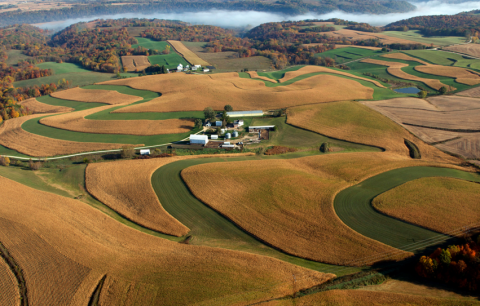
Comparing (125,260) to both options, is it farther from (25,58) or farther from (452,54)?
(25,58)

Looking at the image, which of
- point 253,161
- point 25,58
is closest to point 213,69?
point 253,161

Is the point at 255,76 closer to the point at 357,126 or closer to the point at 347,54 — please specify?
the point at 357,126

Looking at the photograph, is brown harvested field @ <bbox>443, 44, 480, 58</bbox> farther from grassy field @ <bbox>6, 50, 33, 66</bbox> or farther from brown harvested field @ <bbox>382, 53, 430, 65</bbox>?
grassy field @ <bbox>6, 50, 33, 66</bbox>

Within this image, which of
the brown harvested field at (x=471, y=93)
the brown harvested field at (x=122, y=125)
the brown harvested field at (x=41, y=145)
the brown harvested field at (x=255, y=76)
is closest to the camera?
the brown harvested field at (x=41, y=145)

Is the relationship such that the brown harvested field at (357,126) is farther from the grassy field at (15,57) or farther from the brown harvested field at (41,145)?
the grassy field at (15,57)

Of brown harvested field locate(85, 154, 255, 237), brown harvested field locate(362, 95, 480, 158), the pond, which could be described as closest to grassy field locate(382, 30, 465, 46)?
the pond

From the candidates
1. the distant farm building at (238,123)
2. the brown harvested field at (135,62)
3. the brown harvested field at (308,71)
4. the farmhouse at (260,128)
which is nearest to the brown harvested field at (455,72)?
the brown harvested field at (308,71)
